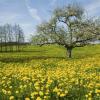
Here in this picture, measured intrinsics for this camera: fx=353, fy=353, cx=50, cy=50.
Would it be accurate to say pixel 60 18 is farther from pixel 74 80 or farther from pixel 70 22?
pixel 74 80

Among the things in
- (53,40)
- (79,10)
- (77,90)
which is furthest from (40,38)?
(77,90)

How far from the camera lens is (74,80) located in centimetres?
1046

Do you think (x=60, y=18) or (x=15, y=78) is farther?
(x=60, y=18)

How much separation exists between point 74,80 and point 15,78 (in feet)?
8.51

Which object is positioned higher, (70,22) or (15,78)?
(70,22)

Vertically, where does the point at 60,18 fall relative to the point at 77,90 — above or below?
above

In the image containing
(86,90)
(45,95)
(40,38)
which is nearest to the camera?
(45,95)

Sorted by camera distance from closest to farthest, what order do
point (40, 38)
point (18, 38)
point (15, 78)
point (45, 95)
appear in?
point (45, 95) < point (15, 78) < point (40, 38) < point (18, 38)

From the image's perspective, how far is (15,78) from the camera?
12.2 meters

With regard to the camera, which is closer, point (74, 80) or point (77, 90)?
point (77, 90)

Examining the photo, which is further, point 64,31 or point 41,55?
point 41,55

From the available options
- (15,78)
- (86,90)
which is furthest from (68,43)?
(86,90)

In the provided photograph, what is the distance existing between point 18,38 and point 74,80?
135726 millimetres

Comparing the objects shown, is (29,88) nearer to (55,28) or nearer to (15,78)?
(15,78)
